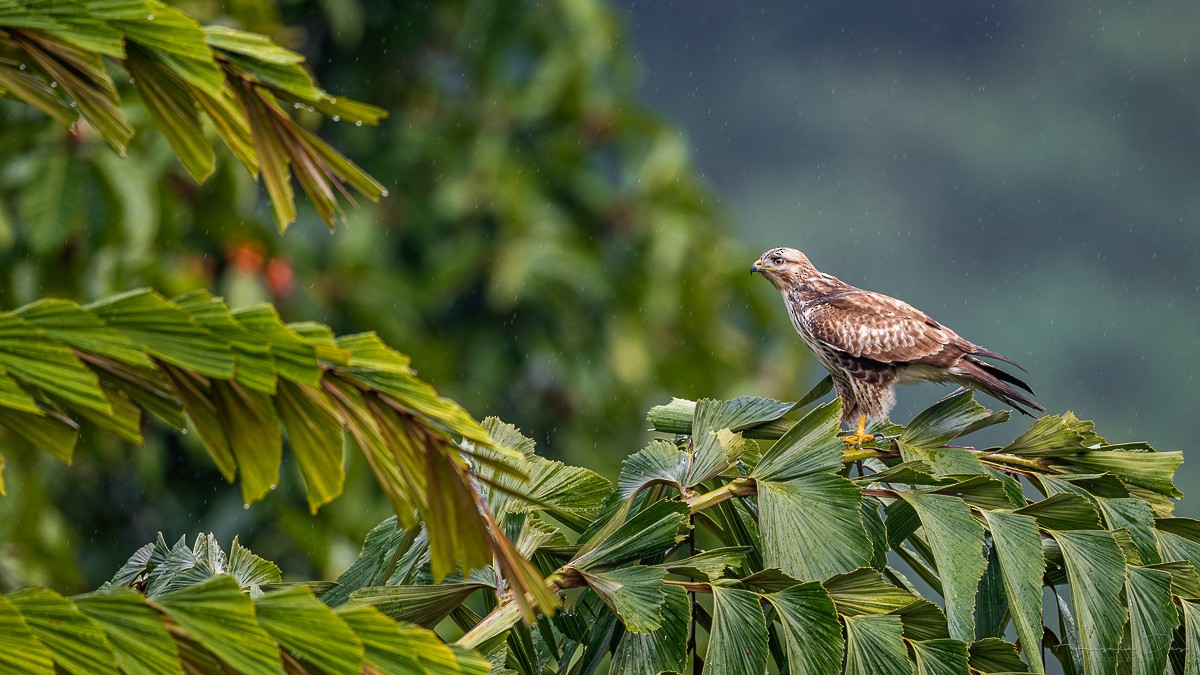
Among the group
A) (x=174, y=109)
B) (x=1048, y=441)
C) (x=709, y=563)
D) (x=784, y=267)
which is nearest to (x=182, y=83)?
Answer: (x=174, y=109)

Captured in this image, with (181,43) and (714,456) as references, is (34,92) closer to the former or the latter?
(181,43)

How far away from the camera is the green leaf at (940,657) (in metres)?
1.57

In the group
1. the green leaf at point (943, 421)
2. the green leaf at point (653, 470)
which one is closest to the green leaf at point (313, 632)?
the green leaf at point (653, 470)

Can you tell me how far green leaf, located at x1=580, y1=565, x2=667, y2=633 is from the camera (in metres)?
1.48

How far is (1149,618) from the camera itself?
1.78m

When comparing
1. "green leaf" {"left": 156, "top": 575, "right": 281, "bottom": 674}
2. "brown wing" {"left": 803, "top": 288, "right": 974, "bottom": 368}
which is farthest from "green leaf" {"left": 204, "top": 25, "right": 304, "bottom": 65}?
"brown wing" {"left": 803, "top": 288, "right": 974, "bottom": 368}

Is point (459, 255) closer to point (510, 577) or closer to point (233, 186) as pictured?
point (233, 186)

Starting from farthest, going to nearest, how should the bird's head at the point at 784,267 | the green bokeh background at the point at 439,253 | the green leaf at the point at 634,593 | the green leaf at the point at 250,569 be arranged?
the green bokeh background at the point at 439,253 → the bird's head at the point at 784,267 → the green leaf at the point at 250,569 → the green leaf at the point at 634,593

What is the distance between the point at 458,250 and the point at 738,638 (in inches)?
327

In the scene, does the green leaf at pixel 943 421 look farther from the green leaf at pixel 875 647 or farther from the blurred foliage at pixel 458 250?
the blurred foliage at pixel 458 250

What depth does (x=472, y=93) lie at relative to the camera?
436 inches

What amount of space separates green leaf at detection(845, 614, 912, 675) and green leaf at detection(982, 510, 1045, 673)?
0.22 metres

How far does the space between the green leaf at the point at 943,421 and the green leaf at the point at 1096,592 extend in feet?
0.77

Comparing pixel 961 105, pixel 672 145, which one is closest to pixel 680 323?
pixel 672 145
